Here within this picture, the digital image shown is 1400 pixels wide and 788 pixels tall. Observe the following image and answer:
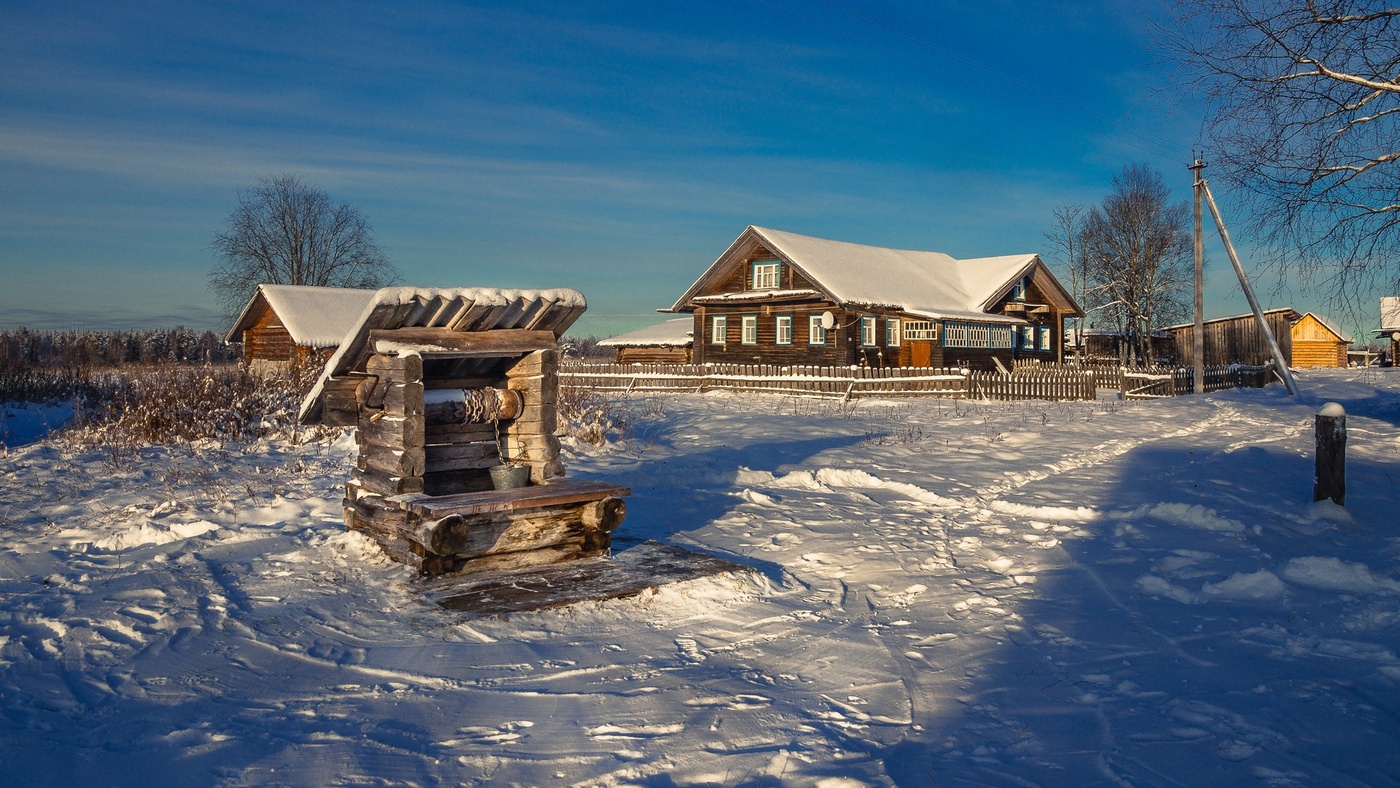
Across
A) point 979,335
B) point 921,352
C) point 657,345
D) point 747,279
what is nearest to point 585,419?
point 747,279

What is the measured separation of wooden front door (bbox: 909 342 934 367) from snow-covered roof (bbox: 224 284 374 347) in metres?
20.6

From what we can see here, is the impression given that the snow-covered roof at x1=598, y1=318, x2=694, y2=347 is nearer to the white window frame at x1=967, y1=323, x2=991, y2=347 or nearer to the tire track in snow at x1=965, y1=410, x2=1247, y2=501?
the white window frame at x1=967, y1=323, x2=991, y2=347

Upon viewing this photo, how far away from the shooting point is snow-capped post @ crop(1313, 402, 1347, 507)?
787 cm

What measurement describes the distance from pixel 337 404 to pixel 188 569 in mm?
1461

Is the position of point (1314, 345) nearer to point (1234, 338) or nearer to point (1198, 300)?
point (1234, 338)

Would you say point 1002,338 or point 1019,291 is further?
point 1019,291

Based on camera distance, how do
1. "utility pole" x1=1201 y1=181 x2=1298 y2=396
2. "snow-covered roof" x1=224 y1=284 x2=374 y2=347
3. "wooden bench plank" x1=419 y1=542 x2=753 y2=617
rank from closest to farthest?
"wooden bench plank" x1=419 y1=542 x2=753 y2=617 < "utility pole" x1=1201 y1=181 x2=1298 y2=396 < "snow-covered roof" x1=224 y1=284 x2=374 y2=347

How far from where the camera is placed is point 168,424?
36.2 feet

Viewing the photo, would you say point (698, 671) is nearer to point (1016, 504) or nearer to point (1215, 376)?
point (1016, 504)

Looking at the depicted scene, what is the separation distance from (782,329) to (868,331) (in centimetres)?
332

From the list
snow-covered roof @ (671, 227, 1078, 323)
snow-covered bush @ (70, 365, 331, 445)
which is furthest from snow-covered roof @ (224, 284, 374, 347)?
snow-covered bush @ (70, 365, 331, 445)

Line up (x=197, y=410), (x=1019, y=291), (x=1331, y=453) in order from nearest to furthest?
(x=1331, y=453)
(x=197, y=410)
(x=1019, y=291)

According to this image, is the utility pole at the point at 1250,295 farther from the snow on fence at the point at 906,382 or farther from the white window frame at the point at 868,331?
the white window frame at the point at 868,331

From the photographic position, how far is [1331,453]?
7973 mm
